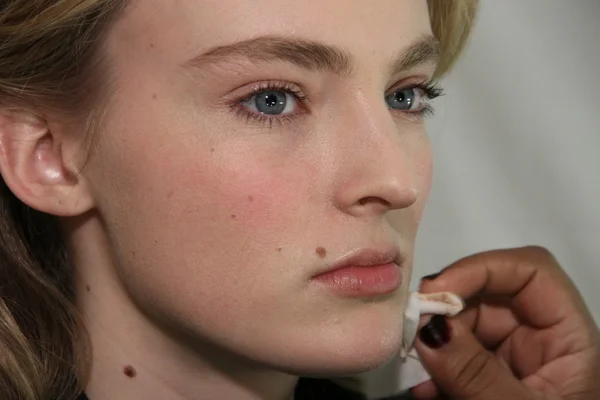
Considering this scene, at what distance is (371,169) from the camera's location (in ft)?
2.92

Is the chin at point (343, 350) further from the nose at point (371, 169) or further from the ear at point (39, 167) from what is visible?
the ear at point (39, 167)

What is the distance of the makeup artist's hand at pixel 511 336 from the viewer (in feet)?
3.90

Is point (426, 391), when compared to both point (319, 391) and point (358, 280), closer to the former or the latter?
point (319, 391)

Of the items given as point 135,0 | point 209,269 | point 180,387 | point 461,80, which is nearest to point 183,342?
point 180,387

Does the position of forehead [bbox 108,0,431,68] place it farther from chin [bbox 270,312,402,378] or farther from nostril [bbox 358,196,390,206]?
chin [bbox 270,312,402,378]

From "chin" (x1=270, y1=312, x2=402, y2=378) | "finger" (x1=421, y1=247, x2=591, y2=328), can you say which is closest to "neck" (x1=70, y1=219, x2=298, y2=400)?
"chin" (x1=270, y1=312, x2=402, y2=378)

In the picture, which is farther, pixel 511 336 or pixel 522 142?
pixel 522 142

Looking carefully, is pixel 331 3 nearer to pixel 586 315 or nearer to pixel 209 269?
pixel 209 269

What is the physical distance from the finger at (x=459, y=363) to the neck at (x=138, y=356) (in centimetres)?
28

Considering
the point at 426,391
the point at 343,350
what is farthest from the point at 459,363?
the point at 343,350

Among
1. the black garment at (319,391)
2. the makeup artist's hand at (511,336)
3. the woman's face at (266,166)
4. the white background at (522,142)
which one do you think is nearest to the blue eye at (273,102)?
the woman's face at (266,166)

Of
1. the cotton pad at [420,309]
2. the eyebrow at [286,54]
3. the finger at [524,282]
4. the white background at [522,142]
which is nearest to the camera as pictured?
the eyebrow at [286,54]

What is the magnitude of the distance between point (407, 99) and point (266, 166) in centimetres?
29

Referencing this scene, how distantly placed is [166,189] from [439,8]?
22.9 inches
